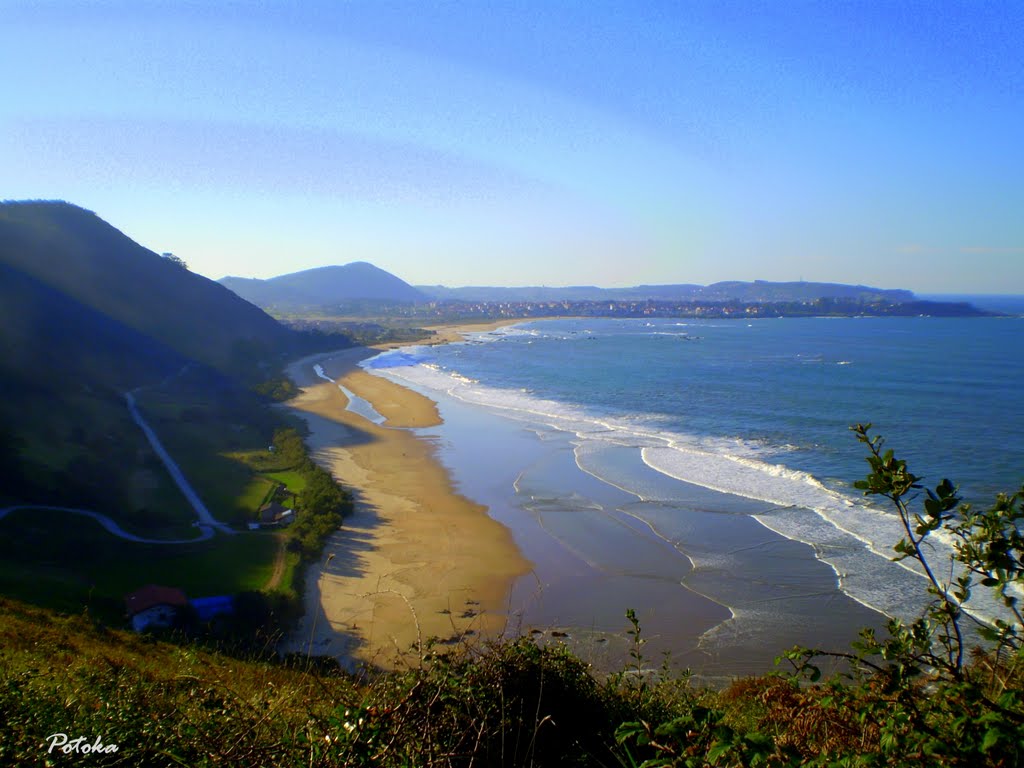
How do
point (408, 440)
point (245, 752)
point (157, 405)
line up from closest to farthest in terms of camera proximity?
point (245, 752) → point (408, 440) → point (157, 405)

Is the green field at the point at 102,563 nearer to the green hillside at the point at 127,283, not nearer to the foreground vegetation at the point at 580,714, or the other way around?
the foreground vegetation at the point at 580,714

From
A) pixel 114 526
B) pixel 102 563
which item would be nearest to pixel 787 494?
pixel 102 563

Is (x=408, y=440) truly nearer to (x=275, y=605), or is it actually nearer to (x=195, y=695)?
(x=275, y=605)

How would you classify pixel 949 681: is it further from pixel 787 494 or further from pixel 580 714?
pixel 787 494

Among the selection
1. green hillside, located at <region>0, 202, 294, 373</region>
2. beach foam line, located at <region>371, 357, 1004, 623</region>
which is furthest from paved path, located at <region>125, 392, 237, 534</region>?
green hillside, located at <region>0, 202, 294, 373</region>

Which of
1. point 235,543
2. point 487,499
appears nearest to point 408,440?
point 487,499

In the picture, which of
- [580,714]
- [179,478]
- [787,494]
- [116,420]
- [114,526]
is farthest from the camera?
[116,420]
